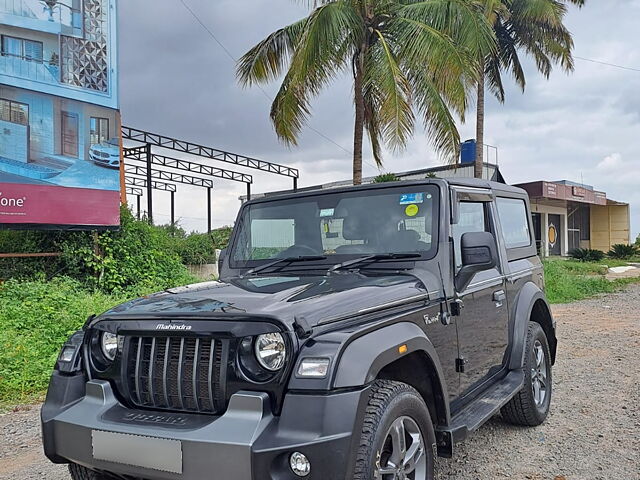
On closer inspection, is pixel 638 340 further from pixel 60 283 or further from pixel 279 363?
pixel 60 283

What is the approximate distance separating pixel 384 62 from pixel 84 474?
394 inches

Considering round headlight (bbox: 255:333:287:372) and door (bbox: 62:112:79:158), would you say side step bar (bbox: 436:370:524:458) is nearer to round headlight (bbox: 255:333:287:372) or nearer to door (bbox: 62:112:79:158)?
round headlight (bbox: 255:333:287:372)

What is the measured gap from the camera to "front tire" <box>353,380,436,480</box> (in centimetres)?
236

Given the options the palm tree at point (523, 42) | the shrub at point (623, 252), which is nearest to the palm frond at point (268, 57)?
the palm tree at point (523, 42)

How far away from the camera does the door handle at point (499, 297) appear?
409cm

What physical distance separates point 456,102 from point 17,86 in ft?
Result: 26.3

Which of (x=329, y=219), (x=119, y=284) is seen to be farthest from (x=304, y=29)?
(x=329, y=219)

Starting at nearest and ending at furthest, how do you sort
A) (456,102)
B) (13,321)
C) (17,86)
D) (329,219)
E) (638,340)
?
(329,219), (13,321), (638,340), (17,86), (456,102)

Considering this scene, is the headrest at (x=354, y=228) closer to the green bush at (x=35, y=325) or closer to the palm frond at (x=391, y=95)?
the green bush at (x=35, y=325)

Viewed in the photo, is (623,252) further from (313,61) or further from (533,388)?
(533,388)

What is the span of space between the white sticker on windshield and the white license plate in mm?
2094

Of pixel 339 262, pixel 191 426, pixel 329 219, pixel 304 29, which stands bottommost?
pixel 191 426

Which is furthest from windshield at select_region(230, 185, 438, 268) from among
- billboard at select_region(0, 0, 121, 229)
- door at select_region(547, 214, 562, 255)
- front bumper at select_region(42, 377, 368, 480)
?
door at select_region(547, 214, 562, 255)

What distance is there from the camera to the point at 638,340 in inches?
325
